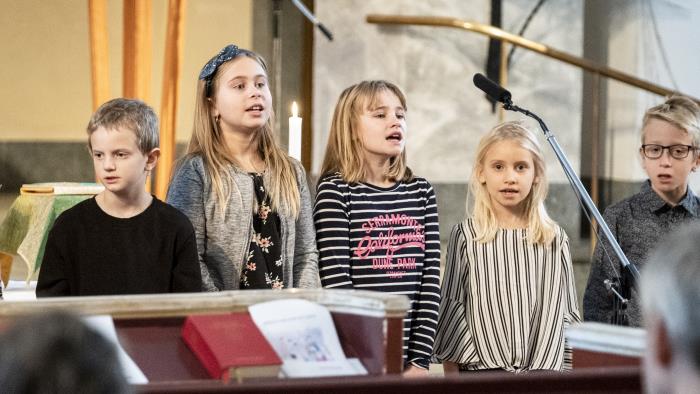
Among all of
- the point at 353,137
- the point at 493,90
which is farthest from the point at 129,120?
the point at 493,90

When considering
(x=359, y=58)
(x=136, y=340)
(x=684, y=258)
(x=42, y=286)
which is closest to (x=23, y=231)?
(x=42, y=286)

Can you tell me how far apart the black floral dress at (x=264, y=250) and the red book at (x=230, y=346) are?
806 mm

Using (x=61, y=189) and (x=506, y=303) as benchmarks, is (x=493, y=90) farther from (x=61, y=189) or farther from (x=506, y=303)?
(x=61, y=189)

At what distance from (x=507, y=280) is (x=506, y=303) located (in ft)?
0.20

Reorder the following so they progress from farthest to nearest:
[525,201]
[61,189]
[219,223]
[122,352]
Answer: [61,189], [525,201], [219,223], [122,352]

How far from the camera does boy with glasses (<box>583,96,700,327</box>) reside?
3154 mm

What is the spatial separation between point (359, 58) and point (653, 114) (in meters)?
2.68

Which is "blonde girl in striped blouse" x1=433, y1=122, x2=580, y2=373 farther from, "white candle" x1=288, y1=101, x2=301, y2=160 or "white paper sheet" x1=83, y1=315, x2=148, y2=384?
"white paper sheet" x1=83, y1=315, x2=148, y2=384

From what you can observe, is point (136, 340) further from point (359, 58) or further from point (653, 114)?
point (359, 58)

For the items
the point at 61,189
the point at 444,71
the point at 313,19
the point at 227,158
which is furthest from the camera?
the point at 444,71

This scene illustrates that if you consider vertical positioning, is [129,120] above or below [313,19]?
below

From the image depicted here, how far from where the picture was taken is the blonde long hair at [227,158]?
2781 mm

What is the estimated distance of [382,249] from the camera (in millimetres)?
2902

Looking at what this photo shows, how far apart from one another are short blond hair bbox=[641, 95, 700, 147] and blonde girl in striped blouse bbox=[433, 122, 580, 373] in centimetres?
41
